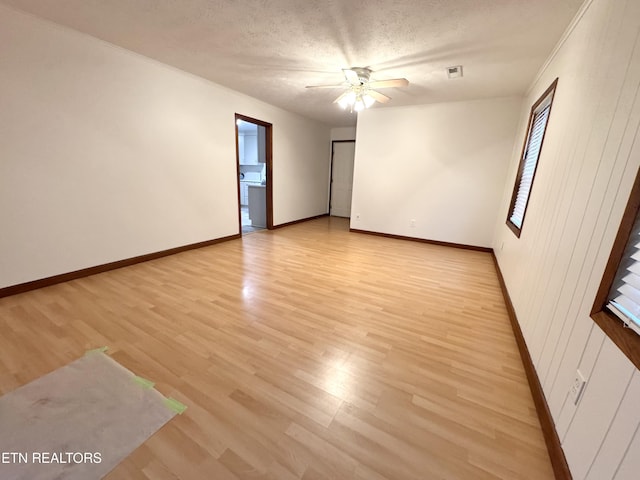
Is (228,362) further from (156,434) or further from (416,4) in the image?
(416,4)

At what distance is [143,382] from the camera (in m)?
1.51

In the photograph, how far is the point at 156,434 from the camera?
4.00 feet

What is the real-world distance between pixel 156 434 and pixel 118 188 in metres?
2.81

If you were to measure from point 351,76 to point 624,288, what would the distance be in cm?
316

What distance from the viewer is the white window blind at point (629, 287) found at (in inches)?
34.9

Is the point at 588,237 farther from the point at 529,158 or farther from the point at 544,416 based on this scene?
the point at 529,158

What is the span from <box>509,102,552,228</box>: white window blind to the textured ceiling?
527 mm

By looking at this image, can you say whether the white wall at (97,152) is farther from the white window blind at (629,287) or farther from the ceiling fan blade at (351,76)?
the white window blind at (629,287)

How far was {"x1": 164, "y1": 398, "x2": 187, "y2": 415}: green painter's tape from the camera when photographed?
52.9 inches

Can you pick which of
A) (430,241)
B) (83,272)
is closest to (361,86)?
(430,241)

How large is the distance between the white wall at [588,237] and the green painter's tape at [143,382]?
6.63ft

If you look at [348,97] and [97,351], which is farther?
[348,97]

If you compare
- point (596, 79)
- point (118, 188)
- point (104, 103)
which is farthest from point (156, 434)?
point (104, 103)

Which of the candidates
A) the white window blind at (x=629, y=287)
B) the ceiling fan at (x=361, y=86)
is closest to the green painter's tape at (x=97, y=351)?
the white window blind at (x=629, y=287)
